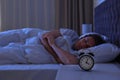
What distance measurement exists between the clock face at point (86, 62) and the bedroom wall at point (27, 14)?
345 centimetres

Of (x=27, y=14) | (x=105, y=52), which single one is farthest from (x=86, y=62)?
(x=27, y=14)

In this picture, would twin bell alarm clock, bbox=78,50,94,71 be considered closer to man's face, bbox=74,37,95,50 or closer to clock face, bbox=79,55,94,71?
clock face, bbox=79,55,94,71

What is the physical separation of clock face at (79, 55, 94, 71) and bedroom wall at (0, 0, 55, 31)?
3.45 metres

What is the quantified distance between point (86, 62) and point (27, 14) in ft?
11.7

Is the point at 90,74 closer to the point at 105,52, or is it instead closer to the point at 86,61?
the point at 86,61

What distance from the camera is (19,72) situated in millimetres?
1890

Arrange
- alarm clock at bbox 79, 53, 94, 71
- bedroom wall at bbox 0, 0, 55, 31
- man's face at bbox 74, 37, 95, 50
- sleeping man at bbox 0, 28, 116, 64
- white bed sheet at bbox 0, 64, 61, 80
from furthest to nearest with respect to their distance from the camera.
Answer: bedroom wall at bbox 0, 0, 55, 31 → man's face at bbox 74, 37, 95, 50 → sleeping man at bbox 0, 28, 116, 64 → white bed sheet at bbox 0, 64, 61, 80 → alarm clock at bbox 79, 53, 94, 71

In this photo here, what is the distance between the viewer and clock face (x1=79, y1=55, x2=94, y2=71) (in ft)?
5.52

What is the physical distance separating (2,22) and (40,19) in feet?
2.54

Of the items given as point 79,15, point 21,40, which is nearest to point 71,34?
point 21,40

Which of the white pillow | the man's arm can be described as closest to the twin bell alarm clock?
the white pillow

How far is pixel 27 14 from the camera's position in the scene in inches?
201

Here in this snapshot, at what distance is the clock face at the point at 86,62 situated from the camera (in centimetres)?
168

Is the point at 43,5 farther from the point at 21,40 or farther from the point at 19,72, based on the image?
the point at 19,72
